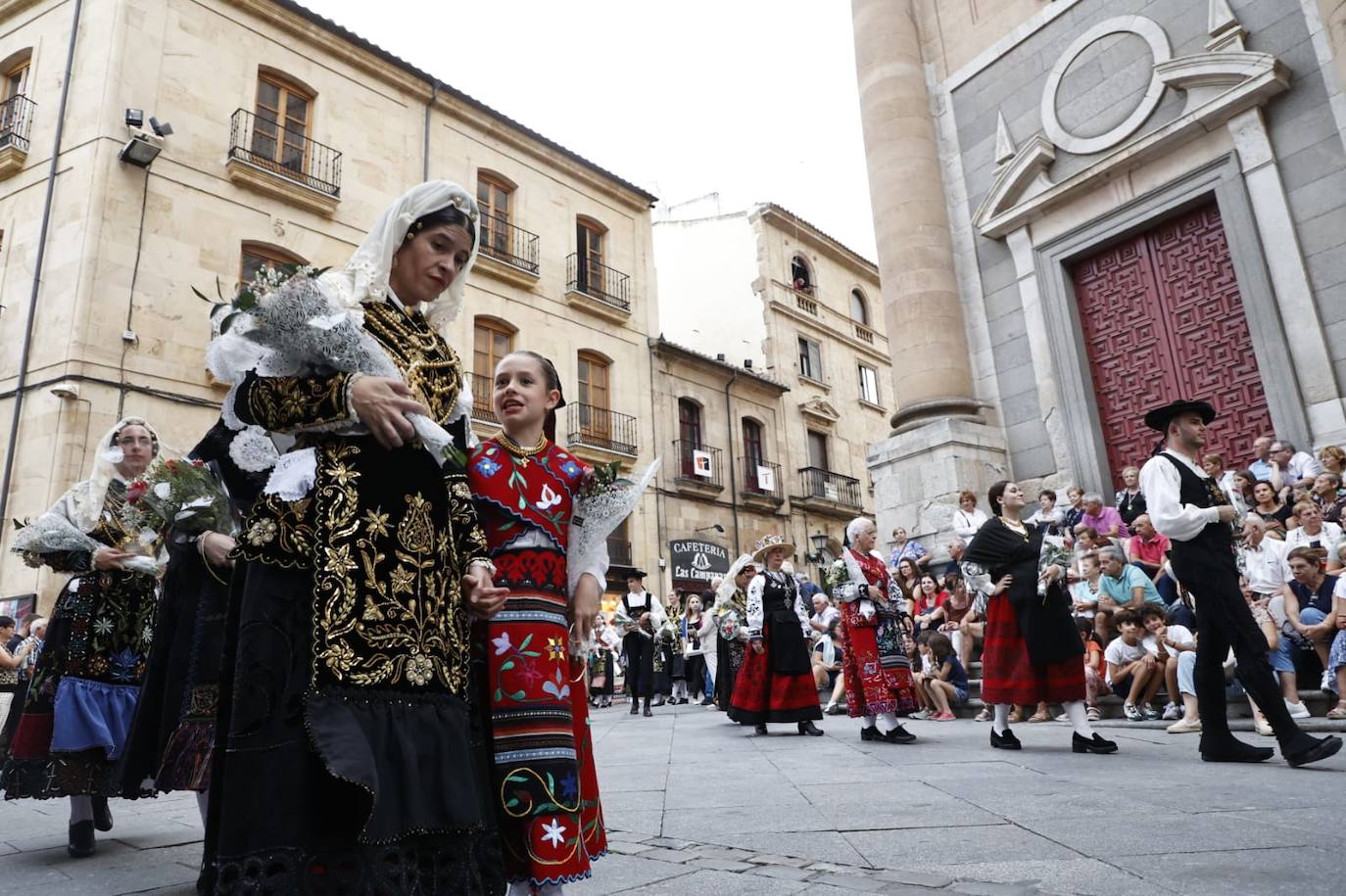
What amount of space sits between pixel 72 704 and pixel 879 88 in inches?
533

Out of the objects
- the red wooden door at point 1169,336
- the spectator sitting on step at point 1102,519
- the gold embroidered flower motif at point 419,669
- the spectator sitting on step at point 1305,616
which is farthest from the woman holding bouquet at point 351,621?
the red wooden door at point 1169,336

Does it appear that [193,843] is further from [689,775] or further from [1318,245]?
[1318,245]

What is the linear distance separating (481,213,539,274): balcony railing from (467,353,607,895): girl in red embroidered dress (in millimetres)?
19003

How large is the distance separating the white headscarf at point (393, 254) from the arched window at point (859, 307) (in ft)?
103

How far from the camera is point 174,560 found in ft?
11.7

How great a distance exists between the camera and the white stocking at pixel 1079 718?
20.1 ft

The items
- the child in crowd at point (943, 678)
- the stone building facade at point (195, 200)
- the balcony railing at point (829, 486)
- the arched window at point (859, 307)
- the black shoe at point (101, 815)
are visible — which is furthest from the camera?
the arched window at point (859, 307)

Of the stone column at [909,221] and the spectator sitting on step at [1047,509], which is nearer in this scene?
the spectator sitting on step at [1047,509]

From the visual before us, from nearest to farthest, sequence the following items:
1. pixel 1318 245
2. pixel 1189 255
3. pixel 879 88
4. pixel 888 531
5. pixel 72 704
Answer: pixel 72 704
pixel 1318 245
pixel 1189 255
pixel 888 531
pixel 879 88

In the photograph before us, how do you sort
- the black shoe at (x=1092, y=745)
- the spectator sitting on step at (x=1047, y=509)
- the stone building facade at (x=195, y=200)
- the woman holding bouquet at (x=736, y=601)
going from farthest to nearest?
1. the stone building facade at (x=195, y=200)
2. the spectator sitting on step at (x=1047, y=509)
3. the woman holding bouquet at (x=736, y=601)
4. the black shoe at (x=1092, y=745)

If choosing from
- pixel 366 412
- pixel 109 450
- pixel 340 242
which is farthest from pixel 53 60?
pixel 366 412

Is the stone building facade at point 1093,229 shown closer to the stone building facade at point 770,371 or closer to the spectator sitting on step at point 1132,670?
the spectator sitting on step at point 1132,670

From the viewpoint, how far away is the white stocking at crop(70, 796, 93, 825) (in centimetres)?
404

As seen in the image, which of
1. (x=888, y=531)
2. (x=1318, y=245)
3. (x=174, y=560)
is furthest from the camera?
(x=888, y=531)
